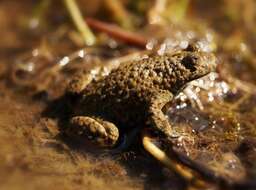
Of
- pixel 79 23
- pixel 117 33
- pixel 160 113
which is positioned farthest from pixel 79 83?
pixel 79 23

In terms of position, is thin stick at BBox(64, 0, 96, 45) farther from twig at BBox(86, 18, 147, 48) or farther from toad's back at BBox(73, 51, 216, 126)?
toad's back at BBox(73, 51, 216, 126)

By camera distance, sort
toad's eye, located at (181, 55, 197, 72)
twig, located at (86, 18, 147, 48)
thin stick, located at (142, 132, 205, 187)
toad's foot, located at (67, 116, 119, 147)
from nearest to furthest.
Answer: thin stick, located at (142, 132, 205, 187)
toad's foot, located at (67, 116, 119, 147)
toad's eye, located at (181, 55, 197, 72)
twig, located at (86, 18, 147, 48)

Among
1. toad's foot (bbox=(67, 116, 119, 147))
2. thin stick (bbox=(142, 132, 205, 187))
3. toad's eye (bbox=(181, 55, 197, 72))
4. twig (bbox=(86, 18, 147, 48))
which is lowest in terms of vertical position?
thin stick (bbox=(142, 132, 205, 187))

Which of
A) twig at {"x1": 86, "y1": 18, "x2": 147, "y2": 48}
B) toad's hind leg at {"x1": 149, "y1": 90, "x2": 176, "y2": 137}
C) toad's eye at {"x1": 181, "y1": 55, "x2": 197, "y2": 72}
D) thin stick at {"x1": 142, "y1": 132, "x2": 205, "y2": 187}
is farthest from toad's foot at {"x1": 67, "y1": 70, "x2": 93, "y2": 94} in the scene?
twig at {"x1": 86, "y1": 18, "x2": 147, "y2": 48}

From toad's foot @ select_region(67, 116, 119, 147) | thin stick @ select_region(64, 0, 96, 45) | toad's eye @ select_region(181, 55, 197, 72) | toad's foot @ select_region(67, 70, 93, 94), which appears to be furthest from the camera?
thin stick @ select_region(64, 0, 96, 45)

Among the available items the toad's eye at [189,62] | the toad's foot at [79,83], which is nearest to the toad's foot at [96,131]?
the toad's foot at [79,83]

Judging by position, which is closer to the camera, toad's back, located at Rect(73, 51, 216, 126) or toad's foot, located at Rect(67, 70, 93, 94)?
toad's back, located at Rect(73, 51, 216, 126)
